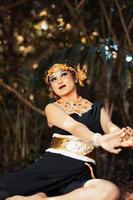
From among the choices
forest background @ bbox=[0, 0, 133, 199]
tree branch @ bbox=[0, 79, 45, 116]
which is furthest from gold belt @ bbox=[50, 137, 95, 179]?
tree branch @ bbox=[0, 79, 45, 116]

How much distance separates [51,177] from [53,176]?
1 centimetres

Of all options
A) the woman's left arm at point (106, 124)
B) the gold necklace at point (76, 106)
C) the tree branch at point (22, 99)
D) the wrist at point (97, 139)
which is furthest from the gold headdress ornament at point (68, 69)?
the tree branch at point (22, 99)

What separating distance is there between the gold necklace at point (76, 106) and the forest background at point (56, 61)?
1092 millimetres

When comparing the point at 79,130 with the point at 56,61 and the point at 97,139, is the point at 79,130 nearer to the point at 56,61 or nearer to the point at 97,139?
the point at 97,139

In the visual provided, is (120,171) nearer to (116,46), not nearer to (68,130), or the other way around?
(116,46)

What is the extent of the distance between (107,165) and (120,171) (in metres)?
0.13

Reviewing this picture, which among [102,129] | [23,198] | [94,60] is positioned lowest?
[23,198]

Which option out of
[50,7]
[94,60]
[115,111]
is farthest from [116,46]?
[50,7]

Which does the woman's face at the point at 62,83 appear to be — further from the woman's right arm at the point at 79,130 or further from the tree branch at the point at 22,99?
the tree branch at the point at 22,99

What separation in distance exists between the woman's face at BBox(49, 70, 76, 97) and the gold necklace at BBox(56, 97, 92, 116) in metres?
0.05

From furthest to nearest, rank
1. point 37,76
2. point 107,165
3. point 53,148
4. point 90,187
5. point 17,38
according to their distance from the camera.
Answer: point 17,38, point 107,165, point 37,76, point 53,148, point 90,187

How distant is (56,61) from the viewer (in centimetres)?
488

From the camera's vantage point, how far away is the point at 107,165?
557 cm

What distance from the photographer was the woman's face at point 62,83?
12.2 feet
